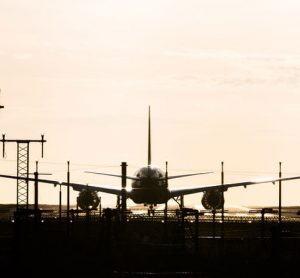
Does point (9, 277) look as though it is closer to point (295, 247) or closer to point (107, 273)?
point (107, 273)

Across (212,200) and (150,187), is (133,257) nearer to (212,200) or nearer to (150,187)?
(150,187)

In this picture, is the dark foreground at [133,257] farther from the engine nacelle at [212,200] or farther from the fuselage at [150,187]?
the engine nacelle at [212,200]

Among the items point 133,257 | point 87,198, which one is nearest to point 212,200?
point 87,198

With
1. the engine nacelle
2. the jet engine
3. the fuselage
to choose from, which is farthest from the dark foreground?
the engine nacelle

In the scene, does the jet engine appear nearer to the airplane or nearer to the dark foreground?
the airplane

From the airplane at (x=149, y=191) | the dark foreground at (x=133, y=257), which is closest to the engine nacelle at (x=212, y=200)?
the airplane at (x=149, y=191)

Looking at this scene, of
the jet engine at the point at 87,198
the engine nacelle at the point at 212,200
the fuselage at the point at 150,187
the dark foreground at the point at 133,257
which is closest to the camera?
the dark foreground at the point at 133,257

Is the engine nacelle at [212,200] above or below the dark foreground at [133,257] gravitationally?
above

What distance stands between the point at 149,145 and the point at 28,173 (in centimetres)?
2404

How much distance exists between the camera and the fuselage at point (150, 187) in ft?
300

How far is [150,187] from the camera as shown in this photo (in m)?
91.6

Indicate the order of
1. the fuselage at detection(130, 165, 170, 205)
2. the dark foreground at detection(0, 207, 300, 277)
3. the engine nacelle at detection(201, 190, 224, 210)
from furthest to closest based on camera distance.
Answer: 1. the engine nacelle at detection(201, 190, 224, 210)
2. the fuselage at detection(130, 165, 170, 205)
3. the dark foreground at detection(0, 207, 300, 277)

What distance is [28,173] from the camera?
94.9 meters

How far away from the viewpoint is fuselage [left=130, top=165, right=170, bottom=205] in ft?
300
